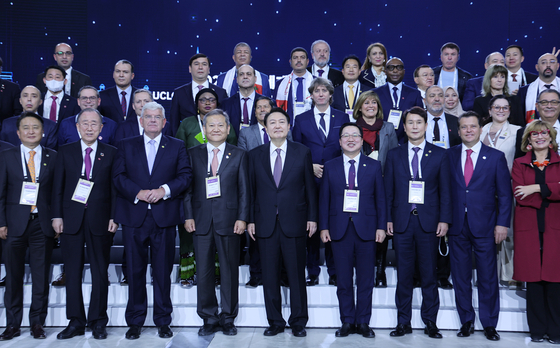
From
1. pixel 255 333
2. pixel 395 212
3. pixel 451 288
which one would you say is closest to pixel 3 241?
pixel 255 333

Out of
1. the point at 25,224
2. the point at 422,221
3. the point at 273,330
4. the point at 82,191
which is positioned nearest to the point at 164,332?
the point at 273,330

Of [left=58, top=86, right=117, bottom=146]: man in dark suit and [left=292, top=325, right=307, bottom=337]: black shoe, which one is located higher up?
[left=58, top=86, right=117, bottom=146]: man in dark suit

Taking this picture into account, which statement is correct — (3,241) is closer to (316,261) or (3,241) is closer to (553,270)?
(316,261)

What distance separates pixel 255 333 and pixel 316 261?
0.88 m

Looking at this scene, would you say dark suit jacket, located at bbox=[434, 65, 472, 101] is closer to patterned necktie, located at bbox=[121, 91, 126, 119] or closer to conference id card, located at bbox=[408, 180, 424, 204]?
conference id card, located at bbox=[408, 180, 424, 204]

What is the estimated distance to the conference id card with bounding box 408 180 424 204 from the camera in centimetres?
375

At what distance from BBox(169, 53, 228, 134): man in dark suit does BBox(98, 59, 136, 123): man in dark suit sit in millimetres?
509

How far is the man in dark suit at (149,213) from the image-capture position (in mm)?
3752

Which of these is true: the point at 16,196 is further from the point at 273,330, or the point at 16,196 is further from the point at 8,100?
the point at 273,330

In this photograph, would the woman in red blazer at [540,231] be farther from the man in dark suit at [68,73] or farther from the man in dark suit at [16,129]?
the man in dark suit at [68,73]

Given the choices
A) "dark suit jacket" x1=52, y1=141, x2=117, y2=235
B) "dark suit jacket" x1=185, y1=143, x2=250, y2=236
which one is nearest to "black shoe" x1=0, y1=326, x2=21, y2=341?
"dark suit jacket" x1=52, y1=141, x2=117, y2=235

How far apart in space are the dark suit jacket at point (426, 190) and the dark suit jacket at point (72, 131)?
272 centimetres

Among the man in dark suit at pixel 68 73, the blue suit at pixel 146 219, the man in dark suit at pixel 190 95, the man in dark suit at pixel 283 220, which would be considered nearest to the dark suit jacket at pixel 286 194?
the man in dark suit at pixel 283 220

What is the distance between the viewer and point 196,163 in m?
3.91
